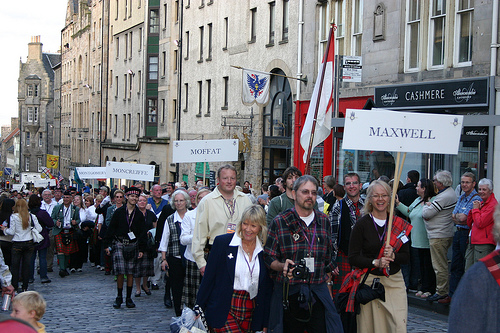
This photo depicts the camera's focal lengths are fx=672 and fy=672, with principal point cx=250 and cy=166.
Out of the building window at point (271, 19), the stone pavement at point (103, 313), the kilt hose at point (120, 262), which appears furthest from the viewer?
the building window at point (271, 19)

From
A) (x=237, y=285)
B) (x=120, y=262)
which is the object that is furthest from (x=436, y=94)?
(x=237, y=285)

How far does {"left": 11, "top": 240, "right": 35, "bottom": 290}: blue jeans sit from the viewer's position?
41.9 ft

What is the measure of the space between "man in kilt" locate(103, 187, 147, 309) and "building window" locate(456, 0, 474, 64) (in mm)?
8914

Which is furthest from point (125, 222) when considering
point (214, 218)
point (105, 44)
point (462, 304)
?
point (105, 44)

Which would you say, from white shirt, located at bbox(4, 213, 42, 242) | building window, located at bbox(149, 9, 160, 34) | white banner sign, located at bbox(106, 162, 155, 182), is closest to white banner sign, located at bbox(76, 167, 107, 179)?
white banner sign, located at bbox(106, 162, 155, 182)

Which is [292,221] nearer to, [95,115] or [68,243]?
[68,243]

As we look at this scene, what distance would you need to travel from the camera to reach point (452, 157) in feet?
52.4

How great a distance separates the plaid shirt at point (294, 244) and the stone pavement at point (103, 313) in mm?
3522

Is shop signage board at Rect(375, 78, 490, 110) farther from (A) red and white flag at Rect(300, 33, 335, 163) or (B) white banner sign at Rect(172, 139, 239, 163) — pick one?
(B) white banner sign at Rect(172, 139, 239, 163)

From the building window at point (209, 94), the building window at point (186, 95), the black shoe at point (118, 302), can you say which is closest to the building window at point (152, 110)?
the building window at point (186, 95)

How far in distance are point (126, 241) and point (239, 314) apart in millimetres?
5893

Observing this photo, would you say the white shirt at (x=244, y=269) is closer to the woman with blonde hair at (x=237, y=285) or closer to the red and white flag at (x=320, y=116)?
the woman with blonde hair at (x=237, y=285)

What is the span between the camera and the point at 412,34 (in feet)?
59.4

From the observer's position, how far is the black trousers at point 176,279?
405 inches
